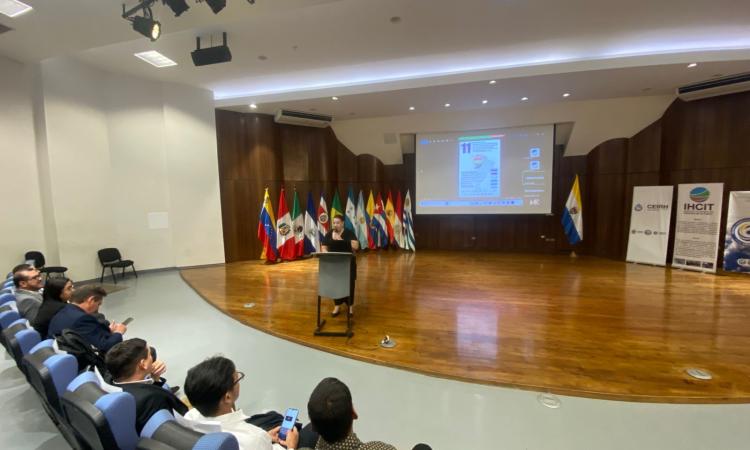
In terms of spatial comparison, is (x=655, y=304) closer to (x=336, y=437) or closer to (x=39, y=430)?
(x=336, y=437)

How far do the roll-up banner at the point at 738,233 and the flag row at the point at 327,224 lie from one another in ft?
20.9

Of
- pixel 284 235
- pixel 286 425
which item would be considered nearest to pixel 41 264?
pixel 284 235

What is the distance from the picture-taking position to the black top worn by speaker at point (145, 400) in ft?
4.40

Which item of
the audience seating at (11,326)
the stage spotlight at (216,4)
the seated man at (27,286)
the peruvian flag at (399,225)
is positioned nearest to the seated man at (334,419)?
the audience seating at (11,326)

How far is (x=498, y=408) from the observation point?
2260 mm

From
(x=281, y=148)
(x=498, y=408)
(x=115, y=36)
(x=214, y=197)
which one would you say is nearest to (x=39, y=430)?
(x=498, y=408)

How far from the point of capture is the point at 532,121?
7.51m

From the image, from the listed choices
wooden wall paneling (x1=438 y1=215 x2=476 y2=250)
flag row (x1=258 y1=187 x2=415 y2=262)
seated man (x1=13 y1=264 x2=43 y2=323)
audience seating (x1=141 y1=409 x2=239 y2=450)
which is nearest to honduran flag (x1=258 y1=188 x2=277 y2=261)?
flag row (x1=258 y1=187 x2=415 y2=262)

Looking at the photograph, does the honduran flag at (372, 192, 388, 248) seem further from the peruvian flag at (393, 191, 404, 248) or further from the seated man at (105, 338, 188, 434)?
the seated man at (105, 338, 188, 434)

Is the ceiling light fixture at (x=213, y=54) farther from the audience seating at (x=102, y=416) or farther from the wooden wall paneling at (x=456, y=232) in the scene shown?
the wooden wall paneling at (x=456, y=232)

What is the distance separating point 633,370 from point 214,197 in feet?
25.3

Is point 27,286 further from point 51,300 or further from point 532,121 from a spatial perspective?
point 532,121

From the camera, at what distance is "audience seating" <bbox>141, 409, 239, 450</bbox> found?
0.93m

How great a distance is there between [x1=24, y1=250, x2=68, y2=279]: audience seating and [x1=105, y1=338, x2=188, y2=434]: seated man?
16.4 ft
